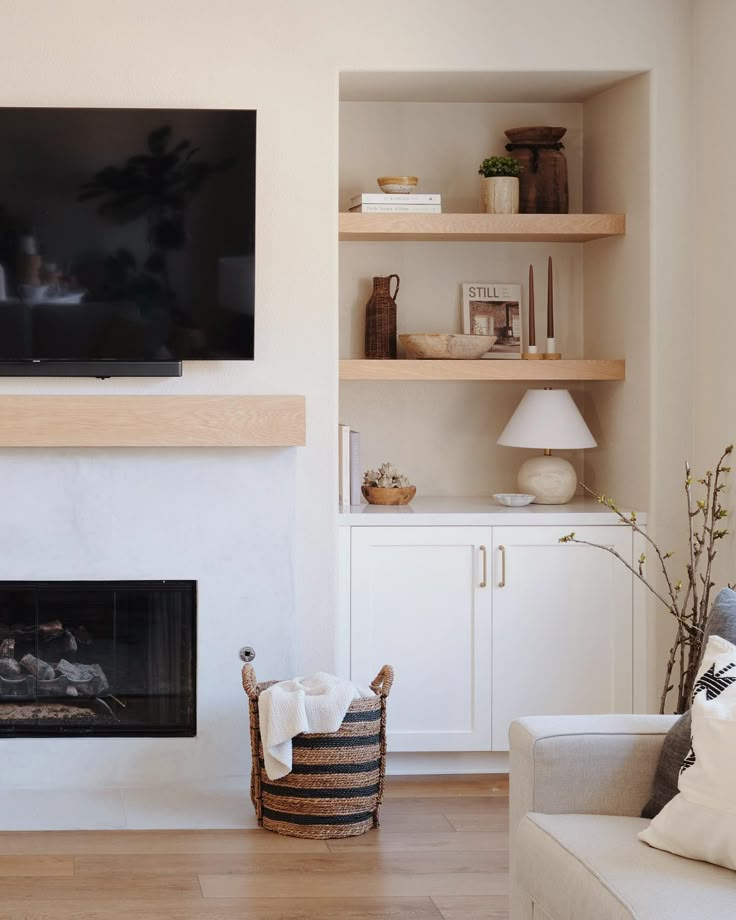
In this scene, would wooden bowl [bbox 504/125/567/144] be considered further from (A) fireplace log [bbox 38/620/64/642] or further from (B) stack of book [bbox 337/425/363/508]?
(A) fireplace log [bbox 38/620/64/642]

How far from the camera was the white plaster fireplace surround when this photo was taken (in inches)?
142

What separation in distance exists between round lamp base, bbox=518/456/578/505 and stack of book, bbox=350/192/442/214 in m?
0.93

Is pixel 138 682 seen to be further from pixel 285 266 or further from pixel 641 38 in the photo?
pixel 641 38

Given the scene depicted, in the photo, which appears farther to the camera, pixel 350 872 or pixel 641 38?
pixel 641 38

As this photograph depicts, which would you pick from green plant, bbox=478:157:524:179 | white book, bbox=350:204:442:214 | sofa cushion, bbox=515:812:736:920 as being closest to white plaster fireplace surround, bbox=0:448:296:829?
white book, bbox=350:204:442:214

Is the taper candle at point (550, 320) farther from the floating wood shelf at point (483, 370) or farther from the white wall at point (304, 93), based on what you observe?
the white wall at point (304, 93)

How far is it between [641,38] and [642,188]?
47cm

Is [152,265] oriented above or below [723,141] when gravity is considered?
below

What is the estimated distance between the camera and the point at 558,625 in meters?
3.85

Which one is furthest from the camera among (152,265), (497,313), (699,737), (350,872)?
(497,313)

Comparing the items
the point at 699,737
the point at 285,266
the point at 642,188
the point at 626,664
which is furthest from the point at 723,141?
the point at 699,737

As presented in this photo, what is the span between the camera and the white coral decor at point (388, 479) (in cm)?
404

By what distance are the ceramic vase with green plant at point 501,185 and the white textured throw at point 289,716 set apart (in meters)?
1.70

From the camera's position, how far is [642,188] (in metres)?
3.87
